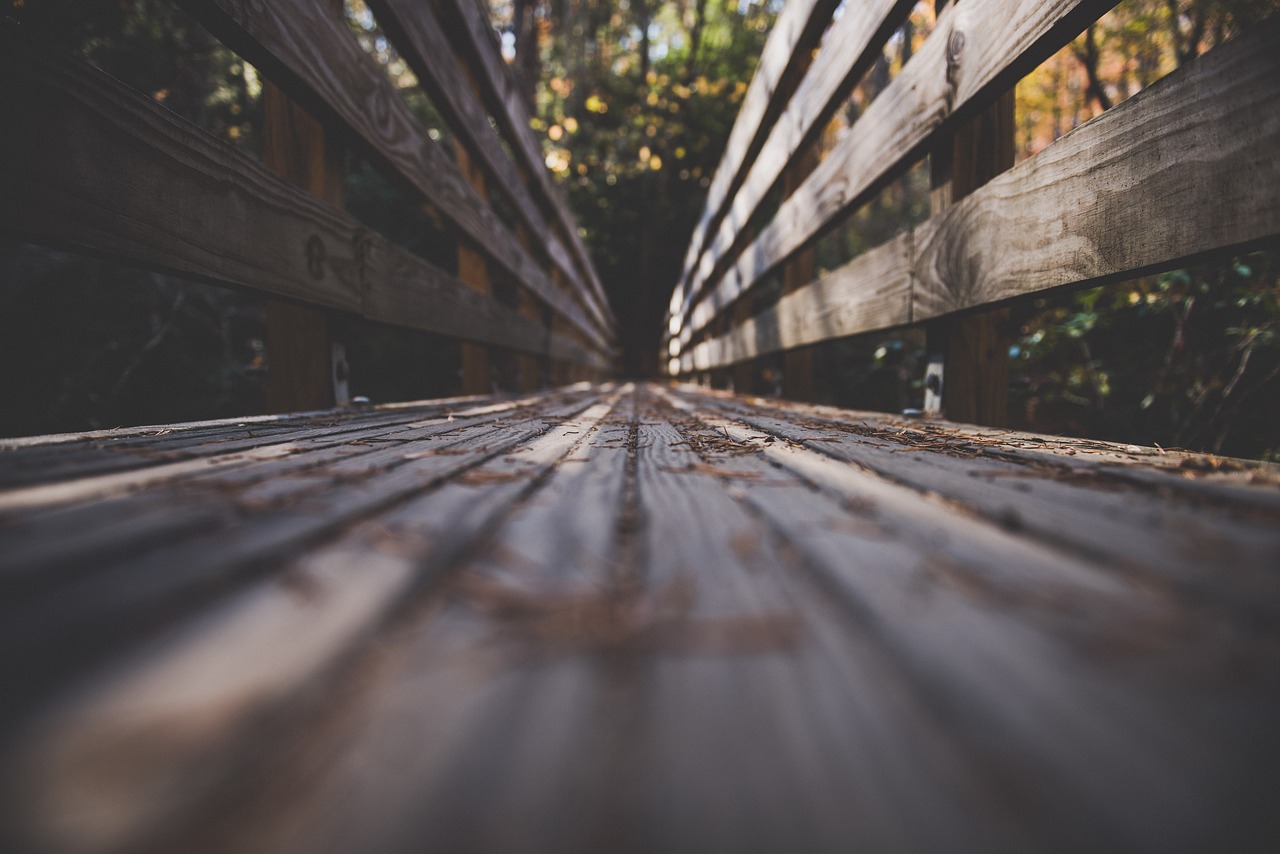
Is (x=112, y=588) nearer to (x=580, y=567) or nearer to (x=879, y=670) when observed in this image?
(x=580, y=567)

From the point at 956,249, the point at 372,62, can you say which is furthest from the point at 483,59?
the point at 956,249

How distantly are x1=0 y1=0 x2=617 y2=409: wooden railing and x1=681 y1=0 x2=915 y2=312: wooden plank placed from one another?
4.94 ft

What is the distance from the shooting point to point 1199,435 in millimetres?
2342

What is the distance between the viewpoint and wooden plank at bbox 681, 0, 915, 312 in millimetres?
1709

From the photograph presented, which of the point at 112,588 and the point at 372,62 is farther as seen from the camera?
the point at 372,62

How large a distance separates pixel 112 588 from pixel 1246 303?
328cm

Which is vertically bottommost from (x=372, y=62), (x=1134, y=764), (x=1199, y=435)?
(x=1199, y=435)

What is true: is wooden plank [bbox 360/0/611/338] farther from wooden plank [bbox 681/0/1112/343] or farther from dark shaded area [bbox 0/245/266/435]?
dark shaded area [bbox 0/245/266/435]

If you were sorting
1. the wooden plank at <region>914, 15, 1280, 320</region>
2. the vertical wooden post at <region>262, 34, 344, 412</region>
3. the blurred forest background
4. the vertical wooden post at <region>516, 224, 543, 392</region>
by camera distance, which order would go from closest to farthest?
the wooden plank at <region>914, 15, 1280, 320</region> → the vertical wooden post at <region>262, 34, 344, 412</region> → the blurred forest background → the vertical wooden post at <region>516, 224, 543, 392</region>

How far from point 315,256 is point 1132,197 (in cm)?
171

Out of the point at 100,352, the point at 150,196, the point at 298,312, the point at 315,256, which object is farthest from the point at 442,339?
the point at 100,352

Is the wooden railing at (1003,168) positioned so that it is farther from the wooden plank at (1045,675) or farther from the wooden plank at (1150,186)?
the wooden plank at (1045,675)

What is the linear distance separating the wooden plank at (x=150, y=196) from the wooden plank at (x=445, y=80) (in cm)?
81

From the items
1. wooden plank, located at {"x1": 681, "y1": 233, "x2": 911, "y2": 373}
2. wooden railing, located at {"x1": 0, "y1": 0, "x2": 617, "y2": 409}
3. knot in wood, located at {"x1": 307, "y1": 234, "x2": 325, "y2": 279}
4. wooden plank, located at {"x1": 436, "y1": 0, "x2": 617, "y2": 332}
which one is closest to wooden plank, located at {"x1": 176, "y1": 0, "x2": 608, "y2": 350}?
wooden railing, located at {"x1": 0, "y1": 0, "x2": 617, "y2": 409}
